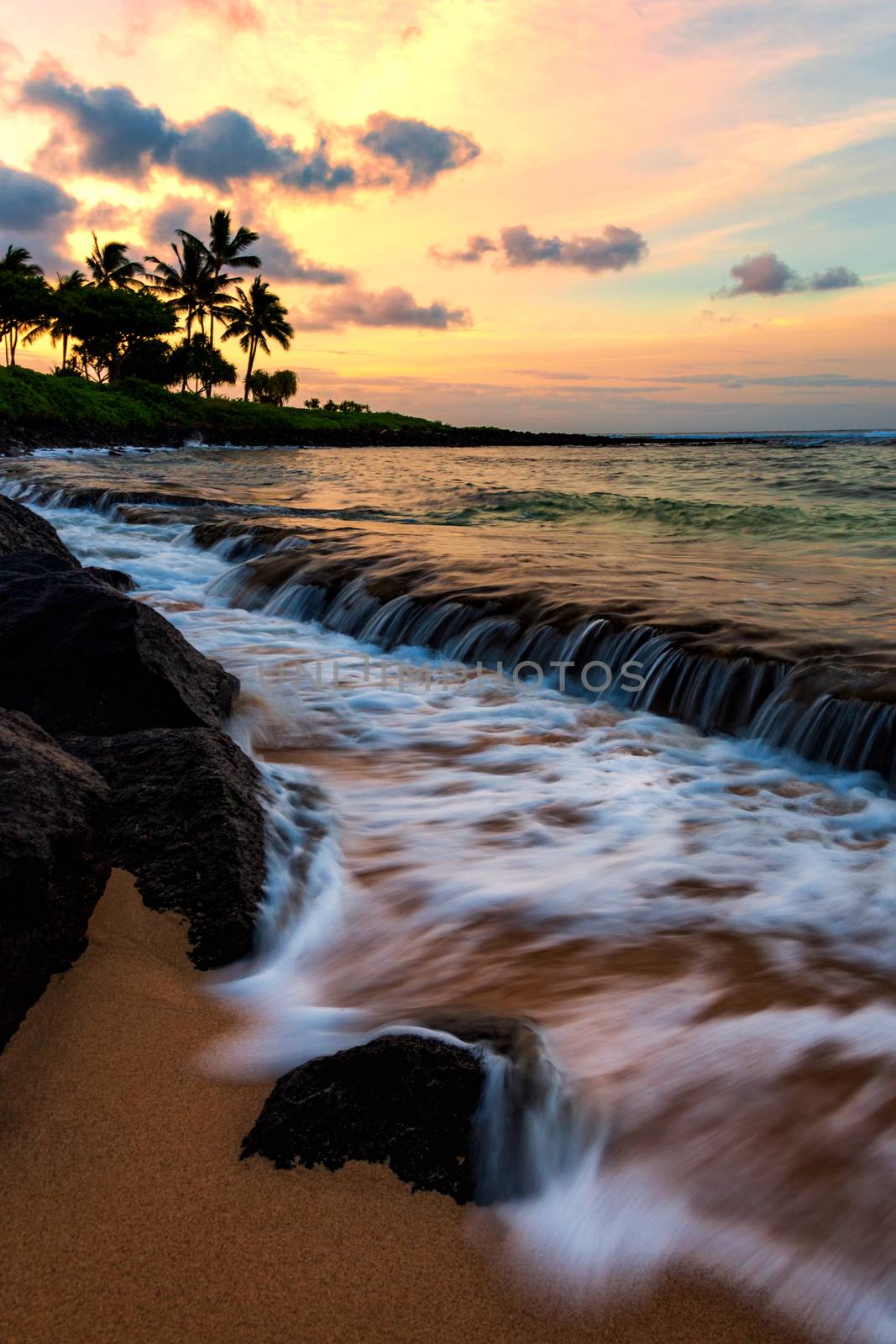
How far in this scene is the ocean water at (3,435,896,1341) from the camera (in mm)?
1966

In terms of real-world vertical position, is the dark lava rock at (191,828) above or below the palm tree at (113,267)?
below

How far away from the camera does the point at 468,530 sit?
47.5ft

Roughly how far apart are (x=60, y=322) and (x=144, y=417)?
11.2m

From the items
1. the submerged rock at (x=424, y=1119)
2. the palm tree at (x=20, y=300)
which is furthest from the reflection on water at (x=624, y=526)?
the palm tree at (x=20, y=300)

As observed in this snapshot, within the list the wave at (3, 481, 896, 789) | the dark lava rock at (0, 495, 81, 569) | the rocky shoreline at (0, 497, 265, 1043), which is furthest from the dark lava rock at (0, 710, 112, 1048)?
the wave at (3, 481, 896, 789)

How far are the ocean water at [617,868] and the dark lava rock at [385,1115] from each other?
0.20 meters

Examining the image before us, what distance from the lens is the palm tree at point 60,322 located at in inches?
1861

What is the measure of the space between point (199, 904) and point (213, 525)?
1110 cm

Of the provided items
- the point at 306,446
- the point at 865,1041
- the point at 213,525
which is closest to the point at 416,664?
the point at 865,1041

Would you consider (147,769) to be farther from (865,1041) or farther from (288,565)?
(288,565)

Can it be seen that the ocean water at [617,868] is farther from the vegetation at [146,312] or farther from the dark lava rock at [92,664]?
the vegetation at [146,312]

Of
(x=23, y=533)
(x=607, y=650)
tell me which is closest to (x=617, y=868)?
(x=607, y=650)

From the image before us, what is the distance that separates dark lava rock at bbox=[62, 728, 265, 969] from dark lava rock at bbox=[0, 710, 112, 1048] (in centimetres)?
23

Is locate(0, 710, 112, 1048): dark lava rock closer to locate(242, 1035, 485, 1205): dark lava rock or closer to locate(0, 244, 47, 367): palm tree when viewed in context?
locate(242, 1035, 485, 1205): dark lava rock
